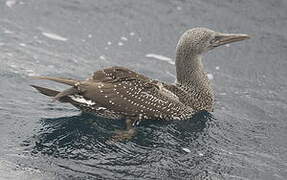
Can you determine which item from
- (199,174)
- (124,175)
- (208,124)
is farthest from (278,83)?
(124,175)

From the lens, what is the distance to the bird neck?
7953 millimetres

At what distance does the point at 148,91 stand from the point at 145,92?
0.16ft

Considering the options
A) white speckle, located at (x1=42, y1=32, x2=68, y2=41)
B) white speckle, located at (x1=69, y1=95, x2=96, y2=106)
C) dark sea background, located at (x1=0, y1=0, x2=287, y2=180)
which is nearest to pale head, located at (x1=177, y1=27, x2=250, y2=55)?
dark sea background, located at (x1=0, y1=0, x2=287, y2=180)

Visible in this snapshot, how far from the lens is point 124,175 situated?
6293mm

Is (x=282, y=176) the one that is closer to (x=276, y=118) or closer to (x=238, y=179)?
(x=238, y=179)

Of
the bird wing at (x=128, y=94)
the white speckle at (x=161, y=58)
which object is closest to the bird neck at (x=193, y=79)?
the bird wing at (x=128, y=94)

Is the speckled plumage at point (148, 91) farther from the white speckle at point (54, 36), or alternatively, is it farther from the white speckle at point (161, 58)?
the white speckle at point (54, 36)

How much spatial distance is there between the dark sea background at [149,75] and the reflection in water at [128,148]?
0.01 metres

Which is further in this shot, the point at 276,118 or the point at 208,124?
the point at 276,118

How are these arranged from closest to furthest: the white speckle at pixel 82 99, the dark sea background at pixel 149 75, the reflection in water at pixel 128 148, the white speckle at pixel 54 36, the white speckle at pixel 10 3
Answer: the reflection in water at pixel 128 148, the dark sea background at pixel 149 75, the white speckle at pixel 82 99, the white speckle at pixel 54 36, the white speckle at pixel 10 3

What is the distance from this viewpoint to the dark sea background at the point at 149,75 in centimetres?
663

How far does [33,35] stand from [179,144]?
396cm

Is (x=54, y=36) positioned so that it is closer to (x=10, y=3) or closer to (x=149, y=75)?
(x=10, y=3)

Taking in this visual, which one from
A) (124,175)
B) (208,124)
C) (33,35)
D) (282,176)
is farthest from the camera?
(33,35)
